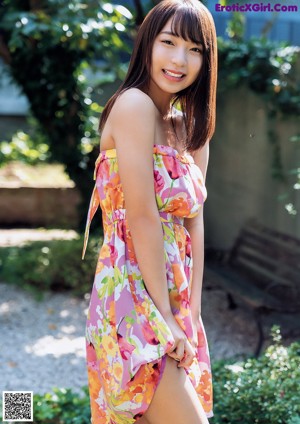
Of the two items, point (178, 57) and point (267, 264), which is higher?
point (178, 57)

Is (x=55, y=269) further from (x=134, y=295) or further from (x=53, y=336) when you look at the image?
(x=134, y=295)

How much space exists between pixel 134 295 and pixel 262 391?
1.27 meters

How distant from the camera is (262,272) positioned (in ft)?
17.4

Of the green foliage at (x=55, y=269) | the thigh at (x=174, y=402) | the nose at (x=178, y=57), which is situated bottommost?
the green foliage at (x=55, y=269)

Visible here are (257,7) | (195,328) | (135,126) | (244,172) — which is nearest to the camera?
(135,126)

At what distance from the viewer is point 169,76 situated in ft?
6.72

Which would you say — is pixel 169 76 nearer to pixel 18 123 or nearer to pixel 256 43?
pixel 256 43

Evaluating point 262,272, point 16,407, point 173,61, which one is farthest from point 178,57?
point 262,272

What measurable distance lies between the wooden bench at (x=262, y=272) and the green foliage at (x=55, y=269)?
980 mm

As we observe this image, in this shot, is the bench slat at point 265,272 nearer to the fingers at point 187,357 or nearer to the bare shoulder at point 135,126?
the fingers at point 187,357

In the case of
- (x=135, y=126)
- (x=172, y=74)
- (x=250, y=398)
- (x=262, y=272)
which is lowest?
(x=262, y=272)

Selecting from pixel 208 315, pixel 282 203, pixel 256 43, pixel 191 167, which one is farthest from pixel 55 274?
pixel 191 167

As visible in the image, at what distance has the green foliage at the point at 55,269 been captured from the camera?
5.96 m

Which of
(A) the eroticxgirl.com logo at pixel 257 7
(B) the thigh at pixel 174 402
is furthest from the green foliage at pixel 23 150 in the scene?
(B) the thigh at pixel 174 402
